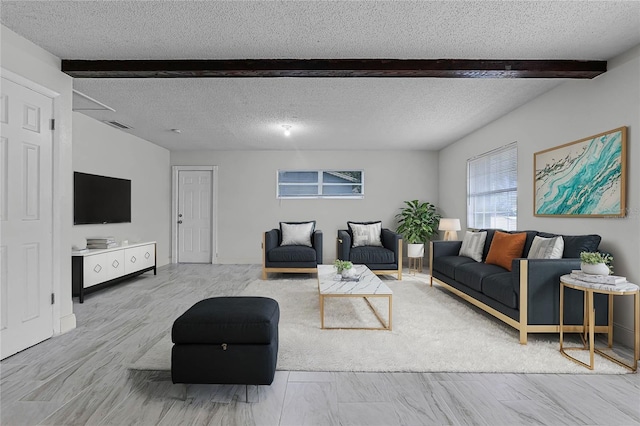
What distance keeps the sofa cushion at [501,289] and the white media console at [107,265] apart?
4.53 meters

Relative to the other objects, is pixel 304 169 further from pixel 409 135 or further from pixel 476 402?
pixel 476 402

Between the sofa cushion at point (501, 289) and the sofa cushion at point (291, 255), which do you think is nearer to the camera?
the sofa cushion at point (501, 289)

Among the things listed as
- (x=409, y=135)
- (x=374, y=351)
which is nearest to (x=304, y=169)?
(x=409, y=135)

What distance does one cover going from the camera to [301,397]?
2059 millimetres

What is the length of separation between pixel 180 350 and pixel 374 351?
1.44 m

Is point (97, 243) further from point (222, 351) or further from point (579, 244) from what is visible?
point (579, 244)

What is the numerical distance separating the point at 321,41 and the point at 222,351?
2390mm

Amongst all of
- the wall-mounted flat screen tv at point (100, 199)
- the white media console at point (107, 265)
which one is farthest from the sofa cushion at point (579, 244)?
the wall-mounted flat screen tv at point (100, 199)

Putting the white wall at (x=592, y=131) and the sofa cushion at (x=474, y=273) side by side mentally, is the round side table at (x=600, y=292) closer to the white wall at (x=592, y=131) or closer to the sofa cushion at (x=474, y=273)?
the white wall at (x=592, y=131)

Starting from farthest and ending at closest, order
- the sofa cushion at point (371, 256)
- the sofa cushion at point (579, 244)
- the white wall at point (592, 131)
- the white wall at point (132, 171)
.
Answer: the sofa cushion at point (371, 256), the white wall at point (132, 171), the sofa cushion at point (579, 244), the white wall at point (592, 131)

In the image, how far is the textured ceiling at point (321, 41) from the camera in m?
2.38

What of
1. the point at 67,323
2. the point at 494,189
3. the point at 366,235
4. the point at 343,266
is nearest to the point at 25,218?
the point at 67,323

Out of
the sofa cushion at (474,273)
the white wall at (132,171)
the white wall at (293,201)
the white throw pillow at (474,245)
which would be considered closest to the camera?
the sofa cushion at (474,273)

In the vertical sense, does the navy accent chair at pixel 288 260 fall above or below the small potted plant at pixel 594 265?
below
